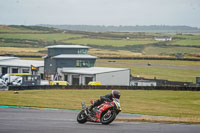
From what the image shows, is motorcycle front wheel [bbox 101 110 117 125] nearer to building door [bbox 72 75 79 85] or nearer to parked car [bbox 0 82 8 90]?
parked car [bbox 0 82 8 90]

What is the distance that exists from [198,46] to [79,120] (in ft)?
442

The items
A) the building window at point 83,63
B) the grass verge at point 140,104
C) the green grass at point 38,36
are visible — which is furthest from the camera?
the green grass at point 38,36

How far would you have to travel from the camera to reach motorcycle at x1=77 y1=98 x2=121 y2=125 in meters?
13.7

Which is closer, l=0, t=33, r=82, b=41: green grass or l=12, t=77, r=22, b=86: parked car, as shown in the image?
l=12, t=77, r=22, b=86: parked car

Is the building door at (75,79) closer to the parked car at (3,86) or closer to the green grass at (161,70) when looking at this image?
the parked car at (3,86)

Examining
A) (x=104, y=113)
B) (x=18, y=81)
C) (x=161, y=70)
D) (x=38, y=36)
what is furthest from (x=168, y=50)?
(x=104, y=113)

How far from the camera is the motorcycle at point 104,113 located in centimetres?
1366

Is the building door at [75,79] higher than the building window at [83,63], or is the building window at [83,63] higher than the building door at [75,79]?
the building window at [83,63]

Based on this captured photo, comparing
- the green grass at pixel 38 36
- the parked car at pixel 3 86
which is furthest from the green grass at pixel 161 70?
the green grass at pixel 38 36

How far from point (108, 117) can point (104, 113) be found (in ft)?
0.70

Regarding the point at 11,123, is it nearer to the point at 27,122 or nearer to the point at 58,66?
the point at 27,122

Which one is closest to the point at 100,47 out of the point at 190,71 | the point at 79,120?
the point at 190,71

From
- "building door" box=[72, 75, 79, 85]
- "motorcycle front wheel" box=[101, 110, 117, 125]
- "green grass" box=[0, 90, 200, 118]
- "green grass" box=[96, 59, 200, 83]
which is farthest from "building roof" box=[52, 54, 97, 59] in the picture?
"motorcycle front wheel" box=[101, 110, 117, 125]

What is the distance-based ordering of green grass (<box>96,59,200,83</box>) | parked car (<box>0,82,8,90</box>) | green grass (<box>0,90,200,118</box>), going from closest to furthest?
green grass (<box>0,90,200,118</box>) < parked car (<box>0,82,8,90</box>) < green grass (<box>96,59,200,83</box>)
